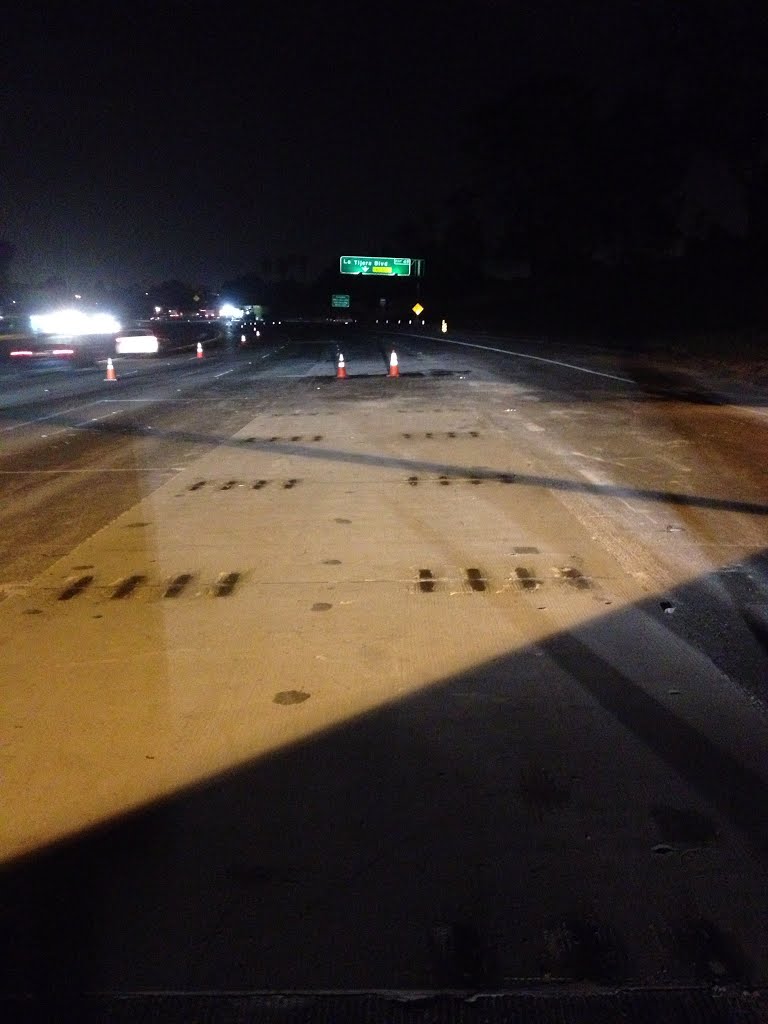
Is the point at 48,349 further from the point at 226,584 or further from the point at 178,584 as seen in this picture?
the point at 226,584

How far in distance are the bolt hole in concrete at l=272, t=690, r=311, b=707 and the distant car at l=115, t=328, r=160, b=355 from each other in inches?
1707

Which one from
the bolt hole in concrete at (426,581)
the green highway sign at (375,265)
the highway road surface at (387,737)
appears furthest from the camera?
the green highway sign at (375,265)

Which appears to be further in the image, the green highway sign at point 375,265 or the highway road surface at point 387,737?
the green highway sign at point 375,265

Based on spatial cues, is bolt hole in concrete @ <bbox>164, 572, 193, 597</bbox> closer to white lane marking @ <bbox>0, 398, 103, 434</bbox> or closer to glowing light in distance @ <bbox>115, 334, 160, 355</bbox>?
white lane marking @ <bbox>0, 398, 103, 434</bbox>

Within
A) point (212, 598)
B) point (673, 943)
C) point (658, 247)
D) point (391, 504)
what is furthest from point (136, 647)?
point (658, 247)

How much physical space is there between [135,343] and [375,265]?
5504 cm

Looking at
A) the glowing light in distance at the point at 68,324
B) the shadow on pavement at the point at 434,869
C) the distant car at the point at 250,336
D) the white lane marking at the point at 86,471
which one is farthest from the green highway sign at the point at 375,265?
the shadow on pavement at the point at 434,869

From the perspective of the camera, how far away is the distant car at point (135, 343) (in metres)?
47.1

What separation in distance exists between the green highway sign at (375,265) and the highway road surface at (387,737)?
8855 cm

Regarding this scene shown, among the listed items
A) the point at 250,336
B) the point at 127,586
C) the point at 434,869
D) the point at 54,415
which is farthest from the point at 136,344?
the point at 434,869

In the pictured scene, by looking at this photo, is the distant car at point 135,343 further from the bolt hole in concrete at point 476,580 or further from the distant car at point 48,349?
the bolt hole in concrete at point 476,580

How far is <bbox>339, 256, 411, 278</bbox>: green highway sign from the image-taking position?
9812cm

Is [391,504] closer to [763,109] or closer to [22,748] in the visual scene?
[22,748]

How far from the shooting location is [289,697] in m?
5.72
